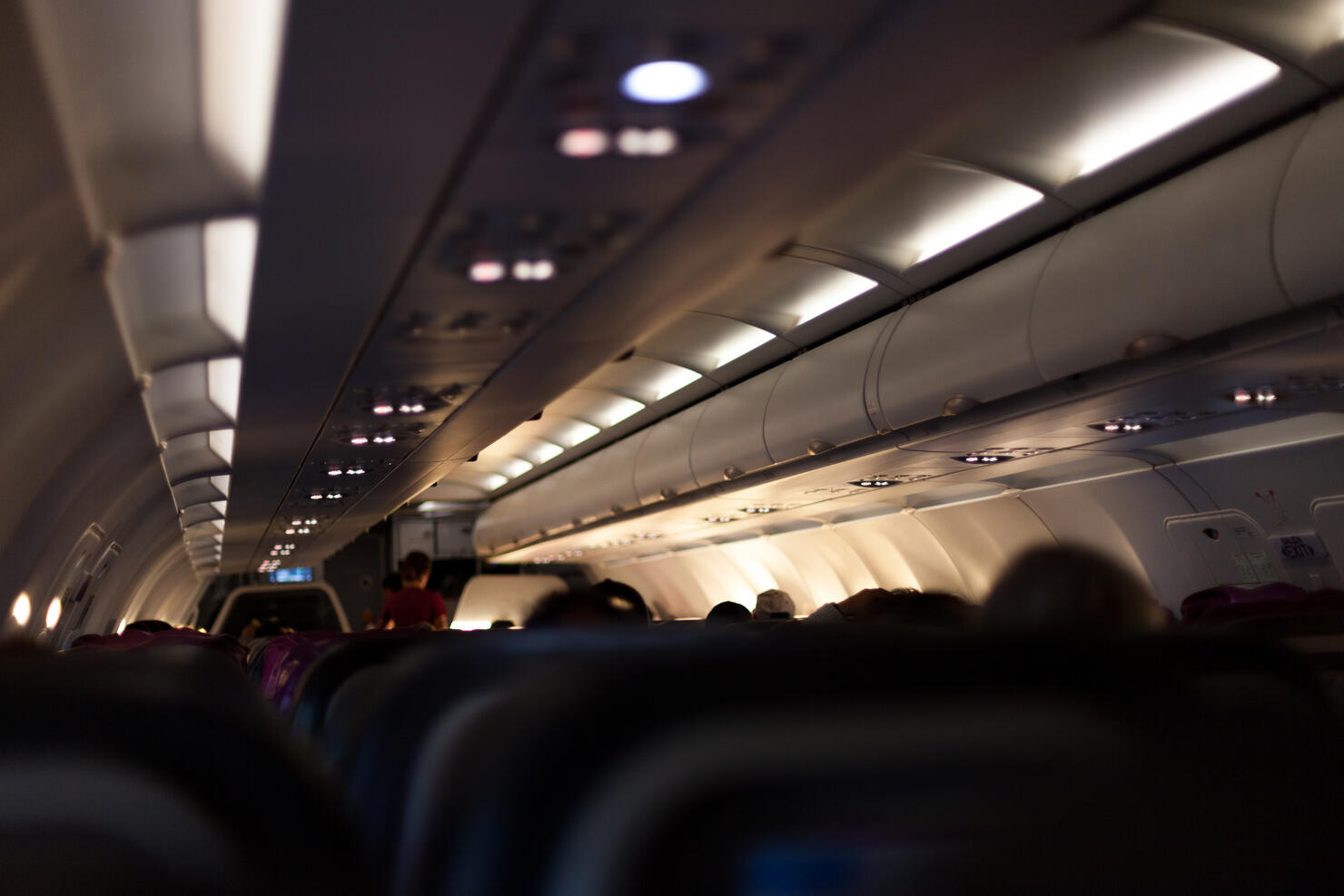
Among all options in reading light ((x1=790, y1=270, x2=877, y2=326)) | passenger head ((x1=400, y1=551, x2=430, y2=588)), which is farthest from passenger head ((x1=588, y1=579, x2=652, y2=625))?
reading light ((x1=790, y1=270, x2=877, y2=326))

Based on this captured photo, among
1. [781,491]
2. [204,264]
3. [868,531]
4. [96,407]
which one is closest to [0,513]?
[96,407]

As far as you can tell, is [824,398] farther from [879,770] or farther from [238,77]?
[879,770]

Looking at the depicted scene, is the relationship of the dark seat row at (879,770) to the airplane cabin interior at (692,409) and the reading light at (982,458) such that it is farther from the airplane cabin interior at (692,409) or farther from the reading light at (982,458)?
the reading light at (982,458)

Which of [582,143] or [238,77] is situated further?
[238,77]

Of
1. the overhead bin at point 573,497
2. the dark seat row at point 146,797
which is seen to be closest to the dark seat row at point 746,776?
the dark seat row at point 146,797

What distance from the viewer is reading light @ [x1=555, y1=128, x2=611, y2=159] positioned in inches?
160

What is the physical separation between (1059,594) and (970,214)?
7.33m

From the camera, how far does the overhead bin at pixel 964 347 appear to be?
25.4ft

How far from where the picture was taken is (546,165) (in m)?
4.33

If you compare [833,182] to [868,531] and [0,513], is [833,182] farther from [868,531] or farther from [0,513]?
[868,531]

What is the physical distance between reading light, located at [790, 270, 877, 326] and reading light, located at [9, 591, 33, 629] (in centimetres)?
813

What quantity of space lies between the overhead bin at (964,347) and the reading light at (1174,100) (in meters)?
0.67

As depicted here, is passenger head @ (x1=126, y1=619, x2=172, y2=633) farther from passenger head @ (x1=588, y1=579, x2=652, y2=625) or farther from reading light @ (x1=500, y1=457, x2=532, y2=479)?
reading light @ (x1=500, y1=457, x2=532, y2=479)

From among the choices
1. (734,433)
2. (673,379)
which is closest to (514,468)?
(673,379)
